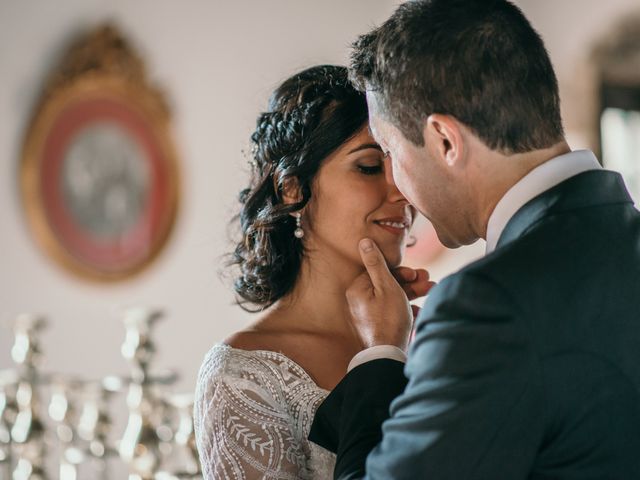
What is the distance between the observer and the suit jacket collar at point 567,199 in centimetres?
143

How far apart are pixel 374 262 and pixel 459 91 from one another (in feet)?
2.15

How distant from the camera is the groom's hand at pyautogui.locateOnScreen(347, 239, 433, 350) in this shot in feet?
6.06

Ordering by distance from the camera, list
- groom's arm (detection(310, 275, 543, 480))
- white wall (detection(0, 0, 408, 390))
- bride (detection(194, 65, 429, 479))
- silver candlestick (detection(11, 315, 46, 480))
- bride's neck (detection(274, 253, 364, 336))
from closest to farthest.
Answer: groom's arm (detection(310, 275, 543, 480))
bride (detection(194, 65, 429, 479))
bride's neck (detection(274, 253, 364, 336))
silver candlestick (detection(11, 315, 46, 480))
white wall (detection(0, 0, 408, 390))

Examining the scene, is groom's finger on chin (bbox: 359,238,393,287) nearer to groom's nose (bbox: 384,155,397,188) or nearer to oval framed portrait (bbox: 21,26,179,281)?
groom's nose (bbox: 384,155,397,188)

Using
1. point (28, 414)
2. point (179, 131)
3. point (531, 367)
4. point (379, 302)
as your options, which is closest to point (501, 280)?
point (531, 367)

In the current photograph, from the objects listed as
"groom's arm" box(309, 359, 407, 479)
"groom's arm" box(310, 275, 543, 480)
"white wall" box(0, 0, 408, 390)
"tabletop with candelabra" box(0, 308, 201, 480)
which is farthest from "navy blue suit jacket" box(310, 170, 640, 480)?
"white wall" box(0, 0, 408, 390)

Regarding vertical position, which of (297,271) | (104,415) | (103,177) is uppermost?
(103,177)

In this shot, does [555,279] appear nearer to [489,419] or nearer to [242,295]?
[489,419]

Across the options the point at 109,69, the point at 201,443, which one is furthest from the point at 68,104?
the point at 201,443

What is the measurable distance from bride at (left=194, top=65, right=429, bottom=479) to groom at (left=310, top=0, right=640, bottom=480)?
0.38 m

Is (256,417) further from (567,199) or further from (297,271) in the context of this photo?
(567,199)

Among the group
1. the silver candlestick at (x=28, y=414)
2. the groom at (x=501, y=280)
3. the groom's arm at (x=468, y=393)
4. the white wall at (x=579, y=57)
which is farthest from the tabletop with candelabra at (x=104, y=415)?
the white wall at (x=579, y=57)

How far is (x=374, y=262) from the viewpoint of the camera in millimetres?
2078

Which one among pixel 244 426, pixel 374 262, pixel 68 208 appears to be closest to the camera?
pixel 244 426
